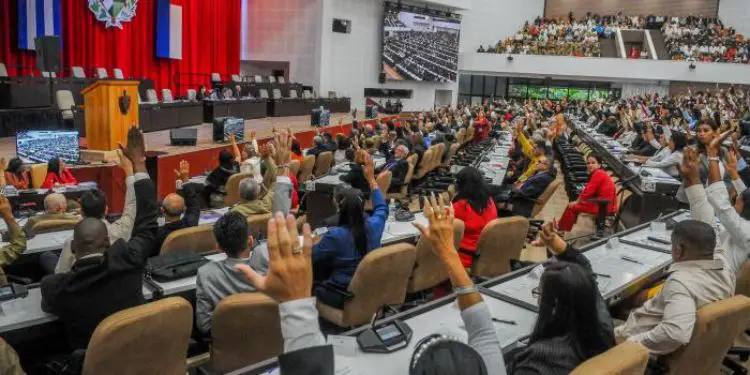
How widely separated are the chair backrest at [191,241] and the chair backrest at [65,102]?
7.81m

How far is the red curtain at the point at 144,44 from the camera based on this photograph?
43.8 feet

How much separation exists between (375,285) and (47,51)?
8.48 meters

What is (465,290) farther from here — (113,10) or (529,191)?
(113,10)

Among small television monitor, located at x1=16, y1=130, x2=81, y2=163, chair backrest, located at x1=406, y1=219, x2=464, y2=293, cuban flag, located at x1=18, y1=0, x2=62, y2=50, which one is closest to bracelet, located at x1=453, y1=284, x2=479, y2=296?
chair backrest, located at x1=406, y1=219, x2=464, y2=293

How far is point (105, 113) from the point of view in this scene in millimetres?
8719

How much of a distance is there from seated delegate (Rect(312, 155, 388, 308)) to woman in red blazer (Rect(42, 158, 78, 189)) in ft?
14.2

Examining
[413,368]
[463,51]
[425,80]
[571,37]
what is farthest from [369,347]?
[571,37]

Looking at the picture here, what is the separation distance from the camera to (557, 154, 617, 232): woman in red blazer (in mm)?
6703

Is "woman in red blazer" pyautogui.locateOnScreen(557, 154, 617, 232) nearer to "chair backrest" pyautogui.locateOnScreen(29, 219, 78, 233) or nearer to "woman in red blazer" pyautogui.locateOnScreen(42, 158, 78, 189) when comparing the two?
"chair backrest" pyautogui.locateOnScreen(29, 219, 78, 233)

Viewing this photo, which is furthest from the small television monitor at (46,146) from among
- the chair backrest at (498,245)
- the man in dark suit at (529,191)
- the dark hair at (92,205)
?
the chair backrest at (498,245)

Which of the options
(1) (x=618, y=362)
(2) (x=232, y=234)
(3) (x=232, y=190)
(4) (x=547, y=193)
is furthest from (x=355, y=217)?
(4) (x=547, y=193)

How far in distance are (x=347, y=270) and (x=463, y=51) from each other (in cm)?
2615

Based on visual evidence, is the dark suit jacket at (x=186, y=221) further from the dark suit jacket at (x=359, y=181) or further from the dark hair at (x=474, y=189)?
the dark suit jacket at (x=359, y=181)

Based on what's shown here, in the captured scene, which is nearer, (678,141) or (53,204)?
(53,204)
